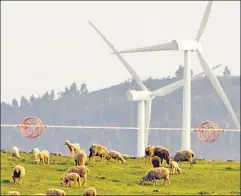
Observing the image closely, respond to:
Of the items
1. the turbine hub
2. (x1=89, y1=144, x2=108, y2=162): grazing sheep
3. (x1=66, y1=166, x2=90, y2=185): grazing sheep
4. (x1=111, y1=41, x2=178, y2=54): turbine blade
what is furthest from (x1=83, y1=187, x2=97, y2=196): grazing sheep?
the turbine hub

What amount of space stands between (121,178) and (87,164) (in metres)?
3.26

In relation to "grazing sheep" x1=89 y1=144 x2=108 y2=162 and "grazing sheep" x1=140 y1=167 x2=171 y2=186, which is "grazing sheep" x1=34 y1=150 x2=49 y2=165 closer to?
"grazing sheep" x1=89 y1=144 x2=108 y2=162

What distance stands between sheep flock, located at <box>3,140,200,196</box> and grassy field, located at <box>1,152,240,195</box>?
40cm

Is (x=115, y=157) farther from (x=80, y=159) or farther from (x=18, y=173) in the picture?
(x=18, y=173)

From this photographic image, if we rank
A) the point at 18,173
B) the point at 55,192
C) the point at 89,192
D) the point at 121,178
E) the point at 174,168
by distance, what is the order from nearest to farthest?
the point at 55,192 < the point at 89,192 < the point at 18,173 < the point at 121,178 < the point at 174,168

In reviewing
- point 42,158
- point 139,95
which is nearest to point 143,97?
point 139,95

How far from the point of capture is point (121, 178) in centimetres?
8106

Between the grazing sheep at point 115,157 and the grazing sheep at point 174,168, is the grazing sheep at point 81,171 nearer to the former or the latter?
the grazing sheep at point 174,168

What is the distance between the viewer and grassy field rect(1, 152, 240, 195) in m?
74.1

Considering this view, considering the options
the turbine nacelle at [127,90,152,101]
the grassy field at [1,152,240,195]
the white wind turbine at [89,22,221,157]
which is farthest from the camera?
the turbine nacelle at [127,90,152,101]

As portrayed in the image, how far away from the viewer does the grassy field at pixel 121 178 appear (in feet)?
243

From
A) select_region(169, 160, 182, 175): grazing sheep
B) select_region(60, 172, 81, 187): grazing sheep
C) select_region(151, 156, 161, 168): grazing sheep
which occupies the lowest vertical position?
select_region(60, 172, 81, 187): grazing sheep

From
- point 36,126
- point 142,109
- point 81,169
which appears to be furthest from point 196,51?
point 36,126

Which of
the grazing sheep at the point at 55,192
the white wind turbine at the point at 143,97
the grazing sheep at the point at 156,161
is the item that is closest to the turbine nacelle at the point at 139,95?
the white wind turbine at the point at 143,97
